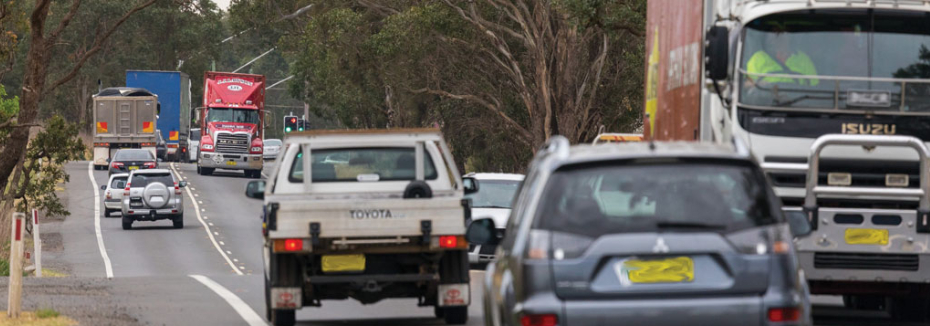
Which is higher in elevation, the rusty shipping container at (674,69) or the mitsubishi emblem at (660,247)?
the rusty shipping container at (674,69)

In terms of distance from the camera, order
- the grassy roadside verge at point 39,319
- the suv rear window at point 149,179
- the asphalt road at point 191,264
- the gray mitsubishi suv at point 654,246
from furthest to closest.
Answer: the suv rear window at point 149,179 < the asphalt road at point 191,264 < the grassy roadside verge at point 39,319 < the gray mitsubishi suv at point 654,246

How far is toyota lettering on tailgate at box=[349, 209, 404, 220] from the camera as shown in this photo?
41.2ft

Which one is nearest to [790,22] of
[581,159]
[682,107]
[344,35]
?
[682,107]

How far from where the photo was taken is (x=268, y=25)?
59781 mm

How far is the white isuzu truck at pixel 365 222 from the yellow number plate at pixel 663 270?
5.46m

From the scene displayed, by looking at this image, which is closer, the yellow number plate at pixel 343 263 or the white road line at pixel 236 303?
the yellow number plate at pixel 343 263

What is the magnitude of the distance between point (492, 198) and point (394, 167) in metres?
10.1

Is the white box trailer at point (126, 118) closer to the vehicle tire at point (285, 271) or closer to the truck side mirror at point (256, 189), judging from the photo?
the truck side mirror at point (256, 189)

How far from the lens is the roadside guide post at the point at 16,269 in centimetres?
1415

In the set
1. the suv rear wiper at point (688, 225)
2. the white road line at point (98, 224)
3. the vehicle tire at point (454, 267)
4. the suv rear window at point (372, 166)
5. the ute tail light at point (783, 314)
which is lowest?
the white road line at point (98, 224)

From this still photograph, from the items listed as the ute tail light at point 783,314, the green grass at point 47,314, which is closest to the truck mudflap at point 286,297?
the green grass at point 47,314

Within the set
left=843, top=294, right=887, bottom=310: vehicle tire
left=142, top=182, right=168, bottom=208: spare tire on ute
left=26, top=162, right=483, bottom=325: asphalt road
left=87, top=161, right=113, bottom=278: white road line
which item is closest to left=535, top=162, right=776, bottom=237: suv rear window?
left=26, top=162, right=483, bottom=325: asphalt road

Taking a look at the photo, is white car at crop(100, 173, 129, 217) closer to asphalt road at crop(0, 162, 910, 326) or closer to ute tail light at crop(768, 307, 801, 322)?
asphalt road at crop(0, 162, 910, 326)

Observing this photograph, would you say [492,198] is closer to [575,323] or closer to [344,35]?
[575,323]
